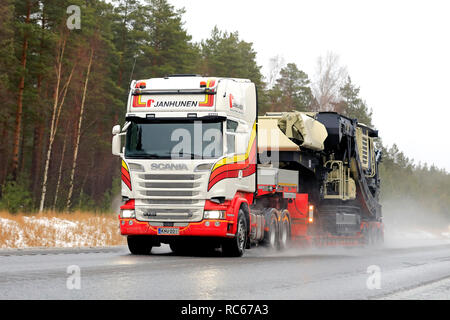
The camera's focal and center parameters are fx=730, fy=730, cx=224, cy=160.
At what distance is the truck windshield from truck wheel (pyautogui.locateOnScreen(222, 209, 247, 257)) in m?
1.87

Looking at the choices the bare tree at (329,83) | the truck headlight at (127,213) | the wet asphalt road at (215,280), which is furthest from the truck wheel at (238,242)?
the bare tree at (329,83)

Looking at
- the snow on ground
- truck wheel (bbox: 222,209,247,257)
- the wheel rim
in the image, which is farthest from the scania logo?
the snow on ground

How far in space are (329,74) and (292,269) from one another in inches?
2304

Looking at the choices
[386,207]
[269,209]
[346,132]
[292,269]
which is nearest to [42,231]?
[269,209]

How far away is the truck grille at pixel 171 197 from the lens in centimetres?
1593

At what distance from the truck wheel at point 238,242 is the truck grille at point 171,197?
102cm

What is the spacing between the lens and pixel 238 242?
1667 centimetres

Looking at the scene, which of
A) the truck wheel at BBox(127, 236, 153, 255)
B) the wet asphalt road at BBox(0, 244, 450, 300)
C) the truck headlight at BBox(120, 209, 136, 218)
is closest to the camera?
the wet asphalt road at BBox(0, 244, 450, 300)

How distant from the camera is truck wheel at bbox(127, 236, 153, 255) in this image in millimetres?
17288

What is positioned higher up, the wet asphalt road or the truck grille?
the truck grille

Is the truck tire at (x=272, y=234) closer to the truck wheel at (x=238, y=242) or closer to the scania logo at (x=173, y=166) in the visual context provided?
the truck wheel at (x=238, y=242)

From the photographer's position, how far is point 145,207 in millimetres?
16188

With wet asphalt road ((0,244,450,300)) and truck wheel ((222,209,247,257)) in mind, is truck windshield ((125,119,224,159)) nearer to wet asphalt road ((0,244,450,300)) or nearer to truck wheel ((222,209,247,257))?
truck wheel ((222,209,247,257))
